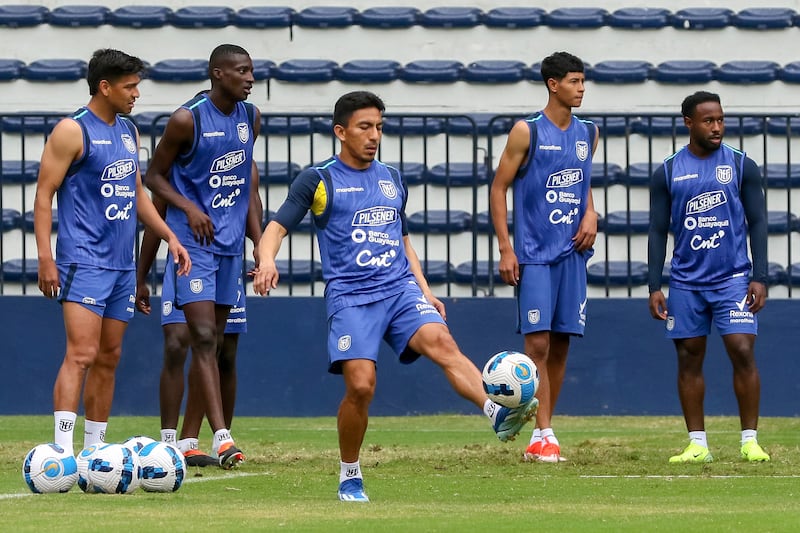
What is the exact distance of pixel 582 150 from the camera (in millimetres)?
9906

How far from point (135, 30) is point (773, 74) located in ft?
20.7

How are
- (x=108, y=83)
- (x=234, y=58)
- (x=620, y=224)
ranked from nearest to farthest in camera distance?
1. (x=108, y=83)
2. (x=234, y=58)
3. (x=620, y=224)

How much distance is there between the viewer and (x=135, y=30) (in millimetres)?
15930

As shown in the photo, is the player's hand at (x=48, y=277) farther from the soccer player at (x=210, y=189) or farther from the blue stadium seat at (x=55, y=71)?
the blue stadium seat at (x=55, y=71)

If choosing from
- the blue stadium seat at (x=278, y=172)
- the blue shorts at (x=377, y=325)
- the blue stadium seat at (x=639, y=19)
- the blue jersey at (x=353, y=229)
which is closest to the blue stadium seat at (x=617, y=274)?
the blue stadium seat at (x=278, y=172)

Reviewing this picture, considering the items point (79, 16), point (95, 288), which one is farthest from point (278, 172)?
point (95, 288)

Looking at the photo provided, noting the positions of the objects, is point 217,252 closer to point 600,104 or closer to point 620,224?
point 620,224

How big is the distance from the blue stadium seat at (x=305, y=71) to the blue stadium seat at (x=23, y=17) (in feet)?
8.40

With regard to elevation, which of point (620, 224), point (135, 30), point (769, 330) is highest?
point (135, 30)

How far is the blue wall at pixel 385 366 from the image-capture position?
12.7 meters

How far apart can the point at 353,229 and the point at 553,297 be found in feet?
8.67

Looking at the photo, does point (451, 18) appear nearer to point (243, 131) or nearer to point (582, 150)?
point (582, 150)

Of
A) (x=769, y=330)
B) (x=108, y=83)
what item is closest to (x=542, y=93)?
(x=769, y=330)

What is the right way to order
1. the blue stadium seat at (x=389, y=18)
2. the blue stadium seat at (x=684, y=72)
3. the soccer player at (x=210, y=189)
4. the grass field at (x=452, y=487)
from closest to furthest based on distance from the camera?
the grass field at (x=452, y=487) < the soccer player at (x=210, y=189) < the blue stadium seat at (x=684, y=72) < the blue stadium seat at (x=389, y=18)
